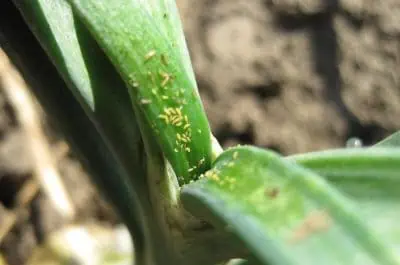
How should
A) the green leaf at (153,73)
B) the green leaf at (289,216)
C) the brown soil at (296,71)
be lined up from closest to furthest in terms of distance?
the green leaf at (289,216)
the green leaf at (153,73)
the brown soil at (296,71)

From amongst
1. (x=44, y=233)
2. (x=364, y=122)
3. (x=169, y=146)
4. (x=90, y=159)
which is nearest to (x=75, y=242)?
(x=44, y=233)

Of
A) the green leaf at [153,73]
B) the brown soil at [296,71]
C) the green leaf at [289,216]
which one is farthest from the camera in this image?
the brown soil at [296,71]

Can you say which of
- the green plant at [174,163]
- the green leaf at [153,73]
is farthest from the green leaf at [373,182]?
the green leaf at [153,73]

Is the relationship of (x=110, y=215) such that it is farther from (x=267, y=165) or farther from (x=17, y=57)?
(x=267, y=165)

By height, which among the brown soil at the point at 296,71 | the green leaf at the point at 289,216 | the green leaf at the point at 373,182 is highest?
the green leaf at the point at 289,216

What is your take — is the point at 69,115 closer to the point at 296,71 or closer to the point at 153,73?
the point at 153,73

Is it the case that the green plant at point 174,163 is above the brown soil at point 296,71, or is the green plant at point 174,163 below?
above

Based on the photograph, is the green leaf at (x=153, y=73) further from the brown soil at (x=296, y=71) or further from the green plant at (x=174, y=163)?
the brown soil at (x=296, y=71)

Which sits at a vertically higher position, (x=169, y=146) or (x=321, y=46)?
(x=169, y=146)
